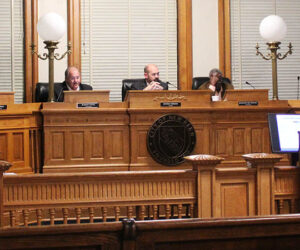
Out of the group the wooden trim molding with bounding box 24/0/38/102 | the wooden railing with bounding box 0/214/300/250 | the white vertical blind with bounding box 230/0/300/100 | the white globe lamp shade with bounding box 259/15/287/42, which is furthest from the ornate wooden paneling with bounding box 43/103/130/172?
the wooden railing with bounding box 0/214/300/250

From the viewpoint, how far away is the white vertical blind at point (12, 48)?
7609 millimetres

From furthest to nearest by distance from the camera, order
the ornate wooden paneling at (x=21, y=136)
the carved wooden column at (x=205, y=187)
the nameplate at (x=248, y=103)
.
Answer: the nameplate at (x=248, y=103) < the ornate wooden paneling at (x=21, y=136) < the carved wooden column at (x=205, y=187)

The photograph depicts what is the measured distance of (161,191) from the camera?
10.8ft

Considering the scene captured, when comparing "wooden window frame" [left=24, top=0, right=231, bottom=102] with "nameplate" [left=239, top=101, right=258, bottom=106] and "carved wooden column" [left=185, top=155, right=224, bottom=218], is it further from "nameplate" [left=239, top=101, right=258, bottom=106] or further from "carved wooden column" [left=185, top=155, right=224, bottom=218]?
"carved wooden column" [left=185, top=155, right=224, bottom=218]

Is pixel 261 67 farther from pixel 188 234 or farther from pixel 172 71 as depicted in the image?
pixel 188 234

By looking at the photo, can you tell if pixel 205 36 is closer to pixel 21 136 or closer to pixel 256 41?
pixel 256 41

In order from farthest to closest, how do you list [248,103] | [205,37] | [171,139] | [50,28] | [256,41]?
[256,41] → [205,37] → [50,28] → [248,103] → [171,139]

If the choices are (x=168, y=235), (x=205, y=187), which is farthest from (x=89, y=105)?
(x=168, y=235)

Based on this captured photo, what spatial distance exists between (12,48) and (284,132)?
4.91 m

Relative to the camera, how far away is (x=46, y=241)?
5.51ft

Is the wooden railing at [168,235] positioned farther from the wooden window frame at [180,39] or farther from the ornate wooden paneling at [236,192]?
the wooden window frame at [180,39]

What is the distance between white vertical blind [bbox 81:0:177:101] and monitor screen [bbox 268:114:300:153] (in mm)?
4307

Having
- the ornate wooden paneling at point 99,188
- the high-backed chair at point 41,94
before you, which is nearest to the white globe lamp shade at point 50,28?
the high-backed chair at point 41,94

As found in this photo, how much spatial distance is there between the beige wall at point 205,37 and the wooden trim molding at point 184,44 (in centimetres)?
9
